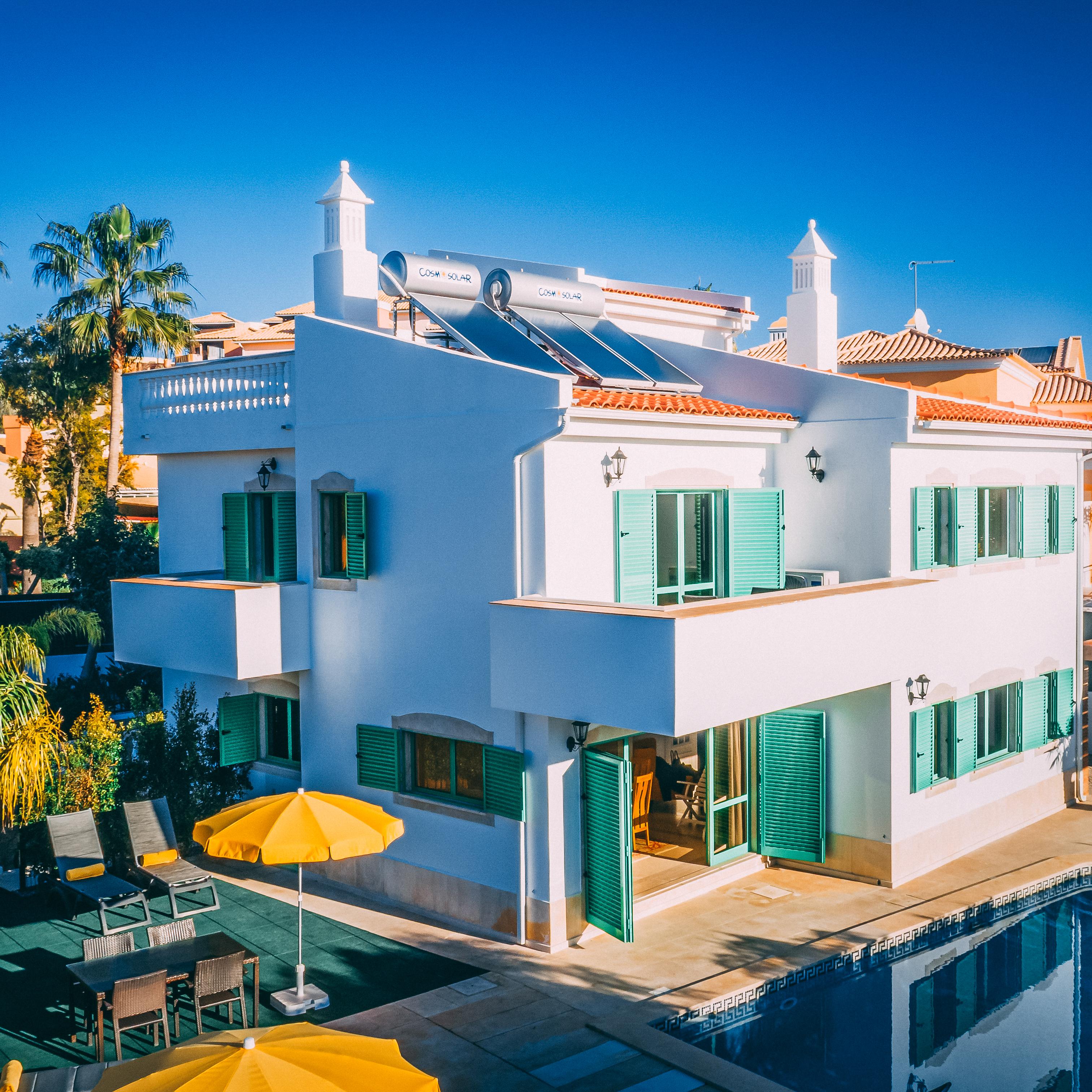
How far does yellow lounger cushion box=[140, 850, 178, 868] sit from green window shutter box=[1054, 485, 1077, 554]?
15.6 m

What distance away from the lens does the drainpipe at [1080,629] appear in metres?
20.8

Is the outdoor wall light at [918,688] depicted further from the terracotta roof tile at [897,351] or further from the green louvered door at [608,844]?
the terracotta roof tile at [897,351]

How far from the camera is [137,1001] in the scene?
35.4 feet

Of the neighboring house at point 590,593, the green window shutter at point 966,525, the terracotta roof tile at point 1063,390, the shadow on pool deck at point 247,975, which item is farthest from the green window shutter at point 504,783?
the terracotta roof tile at point 1063,390

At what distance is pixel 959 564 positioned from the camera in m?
17.7

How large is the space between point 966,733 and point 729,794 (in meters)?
4.15

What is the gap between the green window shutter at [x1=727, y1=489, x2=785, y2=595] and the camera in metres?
16.1

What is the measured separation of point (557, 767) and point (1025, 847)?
916 centimetres

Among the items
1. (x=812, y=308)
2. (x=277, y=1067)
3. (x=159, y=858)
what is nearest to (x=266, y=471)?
(x=159, y=858)

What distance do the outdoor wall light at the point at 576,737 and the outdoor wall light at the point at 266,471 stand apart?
665 centimetres

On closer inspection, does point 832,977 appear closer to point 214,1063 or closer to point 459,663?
point 459,663

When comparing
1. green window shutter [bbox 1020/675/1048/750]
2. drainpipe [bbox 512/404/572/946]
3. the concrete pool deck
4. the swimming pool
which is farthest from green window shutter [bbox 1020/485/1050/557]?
drainpipe [bbox 512/404/572/946]

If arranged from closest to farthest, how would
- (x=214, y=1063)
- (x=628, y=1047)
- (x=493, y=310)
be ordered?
(x=214, y=1063)
(x=628, y=1047)
(x=493, y=310)

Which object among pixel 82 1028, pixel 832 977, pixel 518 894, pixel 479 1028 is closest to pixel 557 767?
pixel 518 894
